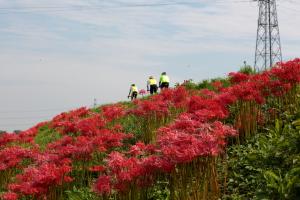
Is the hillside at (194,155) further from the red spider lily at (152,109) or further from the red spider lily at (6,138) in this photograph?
the red spider lily at (6,138)

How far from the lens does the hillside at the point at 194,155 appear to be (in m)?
6.54

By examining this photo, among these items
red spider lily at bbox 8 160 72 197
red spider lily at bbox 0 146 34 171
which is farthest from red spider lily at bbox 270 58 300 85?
red spider lily at bbox 0 146 34 171

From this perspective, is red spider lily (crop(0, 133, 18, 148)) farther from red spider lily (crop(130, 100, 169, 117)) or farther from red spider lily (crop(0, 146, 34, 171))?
red spider lily (crop(130, 100, 169, 117))

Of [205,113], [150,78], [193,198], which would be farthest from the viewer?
[150,78]

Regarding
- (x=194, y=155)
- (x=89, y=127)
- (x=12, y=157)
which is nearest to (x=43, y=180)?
(x=194, y=155)

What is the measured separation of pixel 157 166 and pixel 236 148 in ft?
7.63

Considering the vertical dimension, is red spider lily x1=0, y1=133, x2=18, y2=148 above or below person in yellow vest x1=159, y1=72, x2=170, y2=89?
below

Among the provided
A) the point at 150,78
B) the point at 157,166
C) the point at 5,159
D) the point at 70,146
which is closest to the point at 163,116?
the point at 70,146

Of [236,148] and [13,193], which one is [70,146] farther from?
[236,148]

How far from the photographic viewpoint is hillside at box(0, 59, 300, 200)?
654cm

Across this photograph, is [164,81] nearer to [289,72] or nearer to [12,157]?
[12,157]

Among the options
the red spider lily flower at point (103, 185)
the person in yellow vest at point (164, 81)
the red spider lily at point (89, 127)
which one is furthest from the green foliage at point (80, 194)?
the person in yellow vest at point (164, 81)

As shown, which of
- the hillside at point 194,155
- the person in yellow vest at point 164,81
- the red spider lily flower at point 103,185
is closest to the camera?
the hillside at point 194,155

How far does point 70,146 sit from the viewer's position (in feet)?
30.2
